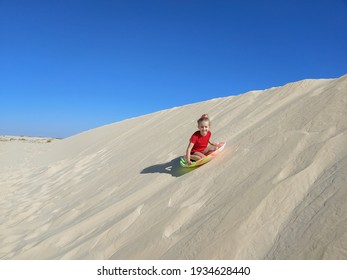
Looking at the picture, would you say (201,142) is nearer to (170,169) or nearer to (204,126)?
(204,126)

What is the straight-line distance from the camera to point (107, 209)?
3621 millimetres

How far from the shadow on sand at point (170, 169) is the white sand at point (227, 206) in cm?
3

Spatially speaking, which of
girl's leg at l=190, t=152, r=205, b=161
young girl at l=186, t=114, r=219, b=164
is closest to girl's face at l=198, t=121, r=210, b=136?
young girl at l=186, t=114, r=219, b=164

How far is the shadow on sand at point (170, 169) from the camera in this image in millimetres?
3970

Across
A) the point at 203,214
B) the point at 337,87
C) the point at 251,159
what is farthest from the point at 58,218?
the point at 337,87

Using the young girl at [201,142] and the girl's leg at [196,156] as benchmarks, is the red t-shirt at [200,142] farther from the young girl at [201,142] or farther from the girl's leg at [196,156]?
the girl's leg at [196,156]

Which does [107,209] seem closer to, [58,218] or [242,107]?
[58,218]

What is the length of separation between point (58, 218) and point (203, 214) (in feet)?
8.06

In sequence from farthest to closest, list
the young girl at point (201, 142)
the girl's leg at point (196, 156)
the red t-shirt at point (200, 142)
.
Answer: the red t-shirt at point (200, 142)
the young girl at point (201, 142)
the girl's leg at point (196, 156)

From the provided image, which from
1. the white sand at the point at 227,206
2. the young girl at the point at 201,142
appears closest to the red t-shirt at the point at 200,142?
the young girl at the point at 201,142

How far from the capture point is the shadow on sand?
156 inches

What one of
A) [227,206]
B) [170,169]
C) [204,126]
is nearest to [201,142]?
[204,126]

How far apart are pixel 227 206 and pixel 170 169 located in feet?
6.82

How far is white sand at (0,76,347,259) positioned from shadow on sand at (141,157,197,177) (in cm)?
3
